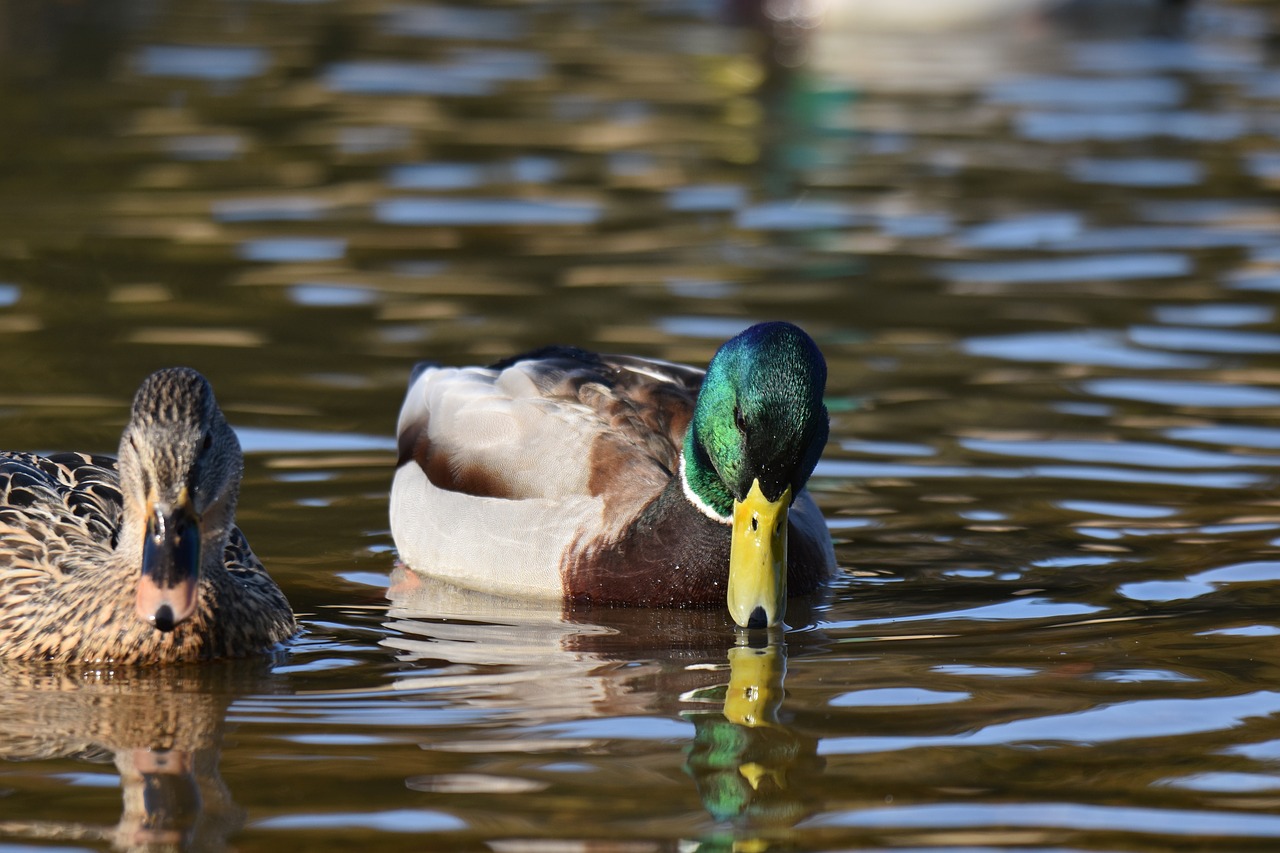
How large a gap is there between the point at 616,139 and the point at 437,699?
10130 mm

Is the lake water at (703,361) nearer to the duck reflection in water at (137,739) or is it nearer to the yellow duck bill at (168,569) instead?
the duck reflection in water at (137,739)

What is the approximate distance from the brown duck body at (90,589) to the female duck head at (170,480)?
1.14 feet

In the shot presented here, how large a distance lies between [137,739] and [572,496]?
2.24 m

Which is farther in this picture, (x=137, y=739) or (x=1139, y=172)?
(x=1139, y=172)

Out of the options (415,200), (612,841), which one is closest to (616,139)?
(415,200)

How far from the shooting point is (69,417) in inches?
365

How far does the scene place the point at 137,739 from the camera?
19.4 ft

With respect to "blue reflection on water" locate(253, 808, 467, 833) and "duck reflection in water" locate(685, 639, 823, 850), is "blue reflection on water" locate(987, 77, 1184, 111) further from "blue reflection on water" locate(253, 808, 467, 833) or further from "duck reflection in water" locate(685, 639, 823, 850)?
"blue reflection on water" locate(253, 808, 467, 833)

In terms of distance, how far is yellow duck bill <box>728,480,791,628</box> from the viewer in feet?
23.0

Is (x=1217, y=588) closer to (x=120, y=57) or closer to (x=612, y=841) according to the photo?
(x=612, y=841)

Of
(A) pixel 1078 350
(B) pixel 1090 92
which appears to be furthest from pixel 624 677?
(B) pixel 1090 92

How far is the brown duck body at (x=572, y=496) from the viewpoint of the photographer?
7.55 metres

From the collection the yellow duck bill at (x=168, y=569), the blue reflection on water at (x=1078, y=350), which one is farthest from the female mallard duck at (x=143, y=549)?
the blue reflection on water at (x=1078, y=350)

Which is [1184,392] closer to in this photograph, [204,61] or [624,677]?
[624,677]
